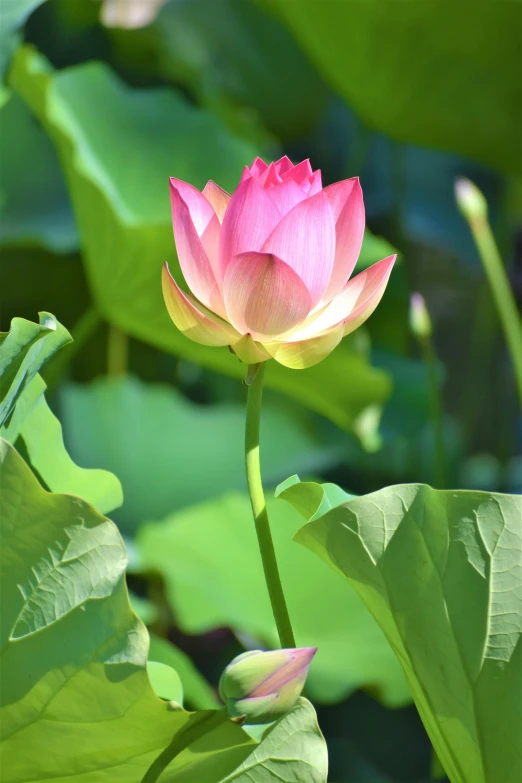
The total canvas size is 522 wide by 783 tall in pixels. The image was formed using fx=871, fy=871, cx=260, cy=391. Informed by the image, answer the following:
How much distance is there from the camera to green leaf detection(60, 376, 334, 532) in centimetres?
119

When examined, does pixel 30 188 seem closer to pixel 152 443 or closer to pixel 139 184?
pixel 139 184

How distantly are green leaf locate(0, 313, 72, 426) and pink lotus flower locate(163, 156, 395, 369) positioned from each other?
0.06m

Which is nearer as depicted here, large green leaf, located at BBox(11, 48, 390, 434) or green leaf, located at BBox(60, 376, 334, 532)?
large green leaf, located at BBox(11, 48, 390, 434)

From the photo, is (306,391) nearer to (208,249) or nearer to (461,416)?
(208,249)

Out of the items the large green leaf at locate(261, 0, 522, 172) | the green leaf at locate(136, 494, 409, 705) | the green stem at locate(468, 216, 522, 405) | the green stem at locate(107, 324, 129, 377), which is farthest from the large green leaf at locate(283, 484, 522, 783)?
the green stem at locate(107, 324, 129, 377)

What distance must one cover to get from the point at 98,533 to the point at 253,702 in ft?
0.28

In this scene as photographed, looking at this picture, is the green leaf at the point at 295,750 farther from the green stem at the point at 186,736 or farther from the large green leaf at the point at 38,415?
the large green leaf at the point at 38,415

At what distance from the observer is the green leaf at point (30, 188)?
1153 millimetres

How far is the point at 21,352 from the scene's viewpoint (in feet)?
1.24

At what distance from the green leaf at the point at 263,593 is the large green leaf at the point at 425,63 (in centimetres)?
57

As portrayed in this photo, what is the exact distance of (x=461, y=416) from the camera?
1.85 meters

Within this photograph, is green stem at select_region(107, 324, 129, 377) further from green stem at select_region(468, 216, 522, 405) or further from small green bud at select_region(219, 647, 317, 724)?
small green bud at select_region(219, 647, 317, 724)

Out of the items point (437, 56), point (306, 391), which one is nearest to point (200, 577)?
point (306, 391)

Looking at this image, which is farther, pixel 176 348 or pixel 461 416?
pixel 461 416
